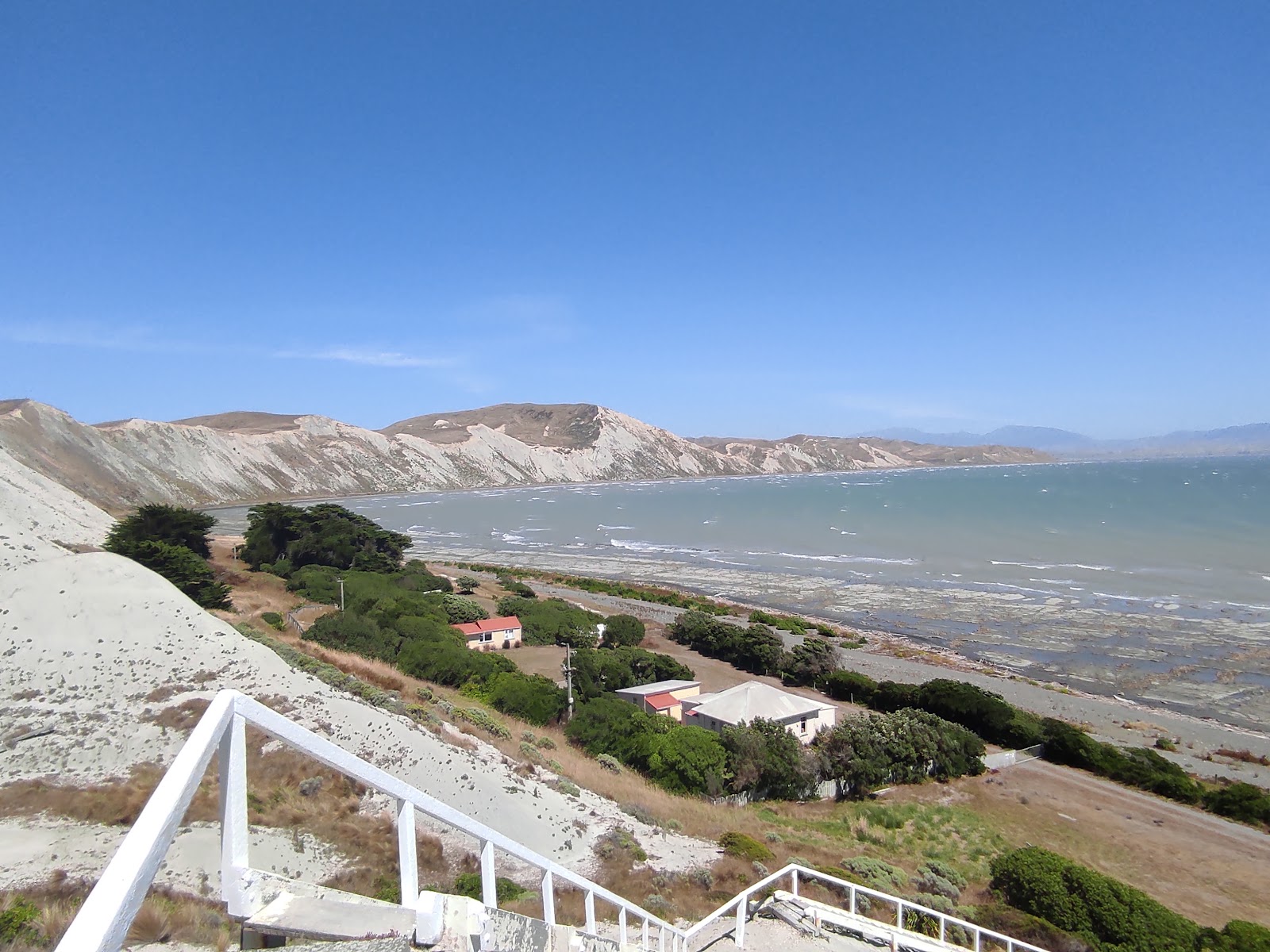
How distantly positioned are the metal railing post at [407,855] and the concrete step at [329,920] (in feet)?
0.18

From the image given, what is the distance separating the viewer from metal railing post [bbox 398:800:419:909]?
2.35 metres

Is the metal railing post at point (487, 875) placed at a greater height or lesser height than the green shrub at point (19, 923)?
Answer: greater

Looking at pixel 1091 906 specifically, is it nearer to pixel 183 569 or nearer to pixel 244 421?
pixel 183 569

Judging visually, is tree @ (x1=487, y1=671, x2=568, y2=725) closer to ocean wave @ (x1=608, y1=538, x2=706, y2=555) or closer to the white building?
the white building

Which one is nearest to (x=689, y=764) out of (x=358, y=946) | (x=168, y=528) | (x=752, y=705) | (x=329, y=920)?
(x=752, y=705)

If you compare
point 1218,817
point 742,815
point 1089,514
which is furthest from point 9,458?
point 1089,514

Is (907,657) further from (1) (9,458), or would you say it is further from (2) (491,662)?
(1) (9,458)

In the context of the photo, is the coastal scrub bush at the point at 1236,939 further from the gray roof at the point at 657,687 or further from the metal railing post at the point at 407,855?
the gray roof at the point at 657,687

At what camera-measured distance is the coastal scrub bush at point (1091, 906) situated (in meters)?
9.95

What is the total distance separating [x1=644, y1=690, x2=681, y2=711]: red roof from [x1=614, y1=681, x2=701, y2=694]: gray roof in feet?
1.60

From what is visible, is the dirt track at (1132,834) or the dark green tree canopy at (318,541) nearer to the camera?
the dirt track at (1132,834)

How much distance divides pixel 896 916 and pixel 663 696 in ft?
46.4

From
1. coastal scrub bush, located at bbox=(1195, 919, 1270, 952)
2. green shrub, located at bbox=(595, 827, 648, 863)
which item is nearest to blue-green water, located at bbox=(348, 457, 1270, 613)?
coastal scrub bush, located at bbox=(1195, 919, 1270, 952)

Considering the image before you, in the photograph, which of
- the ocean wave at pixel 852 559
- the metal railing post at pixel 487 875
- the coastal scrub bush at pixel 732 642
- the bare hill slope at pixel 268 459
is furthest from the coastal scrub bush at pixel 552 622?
the bare hill slope at pixel 268 459
